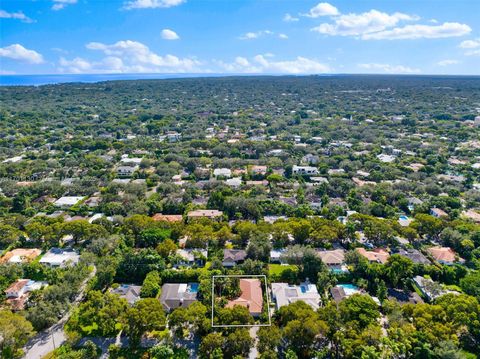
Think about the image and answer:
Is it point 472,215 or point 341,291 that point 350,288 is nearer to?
point 341,291

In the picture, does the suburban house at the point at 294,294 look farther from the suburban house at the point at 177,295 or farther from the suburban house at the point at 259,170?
the suburban house at the point at 259,170

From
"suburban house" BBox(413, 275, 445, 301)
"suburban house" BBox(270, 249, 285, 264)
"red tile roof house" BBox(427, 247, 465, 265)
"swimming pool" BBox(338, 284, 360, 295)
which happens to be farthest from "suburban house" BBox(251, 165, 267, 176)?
"suburban house" BBox(413, 275, 445, 301)

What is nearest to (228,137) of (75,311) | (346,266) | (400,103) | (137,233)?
(137,233)

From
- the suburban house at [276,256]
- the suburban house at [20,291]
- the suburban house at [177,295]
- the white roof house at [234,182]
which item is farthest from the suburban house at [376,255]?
the suburban house at [20,291]

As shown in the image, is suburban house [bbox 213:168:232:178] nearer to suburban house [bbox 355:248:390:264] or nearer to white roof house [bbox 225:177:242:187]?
white roof house [bbox 225:177:242:187]

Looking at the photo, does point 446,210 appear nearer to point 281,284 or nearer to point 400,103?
point 281,284

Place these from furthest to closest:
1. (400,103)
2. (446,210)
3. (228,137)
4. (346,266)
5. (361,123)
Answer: (400,103)
(361,123)
(228,137)
(446,210)
(346,266)
